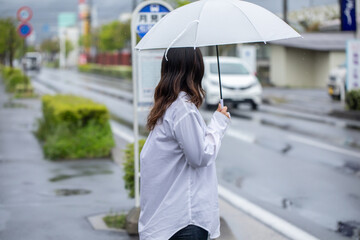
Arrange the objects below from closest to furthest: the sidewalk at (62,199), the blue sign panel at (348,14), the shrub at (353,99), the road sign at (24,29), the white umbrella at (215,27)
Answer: the white umbrella at (215,27)
the sidewalk at (62,199)
the shrub at (353,99)
the blue sign panel at (348,14)
the road sign at (24,29)

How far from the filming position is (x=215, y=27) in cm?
280

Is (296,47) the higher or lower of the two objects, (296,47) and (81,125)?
the higher

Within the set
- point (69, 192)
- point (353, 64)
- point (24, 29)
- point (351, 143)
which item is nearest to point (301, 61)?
point (353, 64)

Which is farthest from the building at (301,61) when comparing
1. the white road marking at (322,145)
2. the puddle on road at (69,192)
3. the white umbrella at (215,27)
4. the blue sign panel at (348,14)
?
the white umbrella at (215,27)

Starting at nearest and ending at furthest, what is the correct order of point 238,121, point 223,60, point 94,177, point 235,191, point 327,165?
point 235,191, point 94,177, point 327,165, point 238,121, point 223,60

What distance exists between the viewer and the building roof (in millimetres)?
30000

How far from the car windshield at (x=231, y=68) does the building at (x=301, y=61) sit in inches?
487

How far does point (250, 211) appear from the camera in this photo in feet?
20.4

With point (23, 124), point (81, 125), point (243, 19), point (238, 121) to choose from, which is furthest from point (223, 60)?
point (243, 19)

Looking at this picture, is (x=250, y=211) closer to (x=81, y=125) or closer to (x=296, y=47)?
(x=81, y=125)

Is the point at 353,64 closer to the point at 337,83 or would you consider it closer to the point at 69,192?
the point at 337,83

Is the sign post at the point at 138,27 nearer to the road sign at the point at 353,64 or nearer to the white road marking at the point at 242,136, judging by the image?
the white road marking at the point at 242,136

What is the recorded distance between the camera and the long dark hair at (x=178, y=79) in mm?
2645

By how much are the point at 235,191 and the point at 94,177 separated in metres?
2.05
